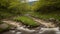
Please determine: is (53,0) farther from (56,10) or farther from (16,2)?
(16,2)

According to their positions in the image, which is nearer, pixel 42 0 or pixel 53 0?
pixel 53 0

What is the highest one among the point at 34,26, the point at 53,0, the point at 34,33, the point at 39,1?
the point at 39,1

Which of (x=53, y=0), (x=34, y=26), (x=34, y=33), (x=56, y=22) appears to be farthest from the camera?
(x=53, y=0)

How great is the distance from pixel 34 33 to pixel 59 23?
457 cm

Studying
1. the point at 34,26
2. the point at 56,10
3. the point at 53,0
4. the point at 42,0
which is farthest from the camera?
the point at 56,10

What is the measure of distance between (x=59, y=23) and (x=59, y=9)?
31.4 ft

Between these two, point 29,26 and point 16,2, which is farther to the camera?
point 16,2

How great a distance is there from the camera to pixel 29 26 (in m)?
16.6

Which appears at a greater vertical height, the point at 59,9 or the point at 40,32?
→ the point at 59,9

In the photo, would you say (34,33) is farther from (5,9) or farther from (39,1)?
(5,9)

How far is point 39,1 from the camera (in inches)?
1006

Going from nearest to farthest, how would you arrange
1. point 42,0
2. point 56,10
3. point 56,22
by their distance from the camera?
point 56,22
point 42,0
point 56,10

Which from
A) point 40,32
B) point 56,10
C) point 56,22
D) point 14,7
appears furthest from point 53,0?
point 40,32

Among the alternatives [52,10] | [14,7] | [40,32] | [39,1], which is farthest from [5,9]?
[40,32]
